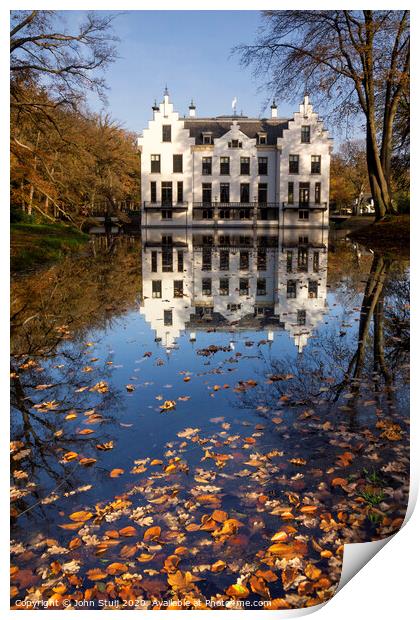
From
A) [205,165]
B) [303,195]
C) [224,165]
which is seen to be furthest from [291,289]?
[205,165]

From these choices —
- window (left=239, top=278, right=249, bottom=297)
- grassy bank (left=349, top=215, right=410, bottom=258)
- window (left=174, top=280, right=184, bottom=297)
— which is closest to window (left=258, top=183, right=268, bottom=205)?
grassy bank (left=349, top=215, right=410, bottom=258)

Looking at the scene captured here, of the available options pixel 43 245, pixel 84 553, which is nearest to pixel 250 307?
pixel 84 553

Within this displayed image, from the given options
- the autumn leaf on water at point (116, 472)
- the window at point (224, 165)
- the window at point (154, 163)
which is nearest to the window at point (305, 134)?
Answer: the window at point (224, 165)

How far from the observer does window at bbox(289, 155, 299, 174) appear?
3147cm

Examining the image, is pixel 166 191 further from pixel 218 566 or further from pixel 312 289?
pixel 218 566

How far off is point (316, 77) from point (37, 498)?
32.9ft

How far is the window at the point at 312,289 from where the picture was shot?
779cm

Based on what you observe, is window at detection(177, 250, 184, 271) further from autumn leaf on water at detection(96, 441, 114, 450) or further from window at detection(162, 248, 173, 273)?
autumn leaf on water at detection(96, 441, 114, 450)

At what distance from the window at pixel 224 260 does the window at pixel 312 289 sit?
9.52ft

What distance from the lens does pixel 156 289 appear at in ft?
28.1

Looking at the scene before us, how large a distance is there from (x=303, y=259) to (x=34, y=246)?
690 centimetres

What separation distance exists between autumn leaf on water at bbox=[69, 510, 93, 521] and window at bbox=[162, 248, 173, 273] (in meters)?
9.12

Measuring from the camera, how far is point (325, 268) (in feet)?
37.3
